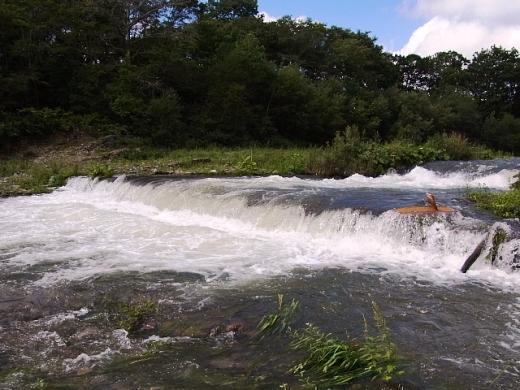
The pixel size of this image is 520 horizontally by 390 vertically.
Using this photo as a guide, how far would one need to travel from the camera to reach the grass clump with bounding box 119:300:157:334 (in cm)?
545

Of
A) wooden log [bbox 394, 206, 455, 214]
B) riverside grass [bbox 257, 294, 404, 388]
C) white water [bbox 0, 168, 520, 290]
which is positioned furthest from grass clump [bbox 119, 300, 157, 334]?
wooden log [bbox 394, 206, 455, 214]

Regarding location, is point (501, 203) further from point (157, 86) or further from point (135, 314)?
point (157, 86)

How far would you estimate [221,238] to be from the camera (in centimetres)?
977

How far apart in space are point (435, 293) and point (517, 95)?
177 feet

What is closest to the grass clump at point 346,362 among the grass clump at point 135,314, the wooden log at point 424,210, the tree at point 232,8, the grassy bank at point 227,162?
the grass clump at point 135,314

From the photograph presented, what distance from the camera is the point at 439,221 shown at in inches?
329

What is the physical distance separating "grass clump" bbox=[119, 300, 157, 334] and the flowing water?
0.28 feet

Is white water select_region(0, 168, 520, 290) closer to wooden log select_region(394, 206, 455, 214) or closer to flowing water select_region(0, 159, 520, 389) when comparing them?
flowing water select_region(0, 159, 520, 389)

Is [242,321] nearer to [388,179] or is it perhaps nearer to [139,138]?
[388,179]

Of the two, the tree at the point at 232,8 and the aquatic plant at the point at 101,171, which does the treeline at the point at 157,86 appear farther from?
the tree at the point at 232,8

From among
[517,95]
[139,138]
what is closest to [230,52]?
[139,138]

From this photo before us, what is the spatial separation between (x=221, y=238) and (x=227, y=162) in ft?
31.3

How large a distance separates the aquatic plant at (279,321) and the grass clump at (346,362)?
2.03 ft

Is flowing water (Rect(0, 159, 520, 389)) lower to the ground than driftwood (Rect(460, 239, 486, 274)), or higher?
lower
